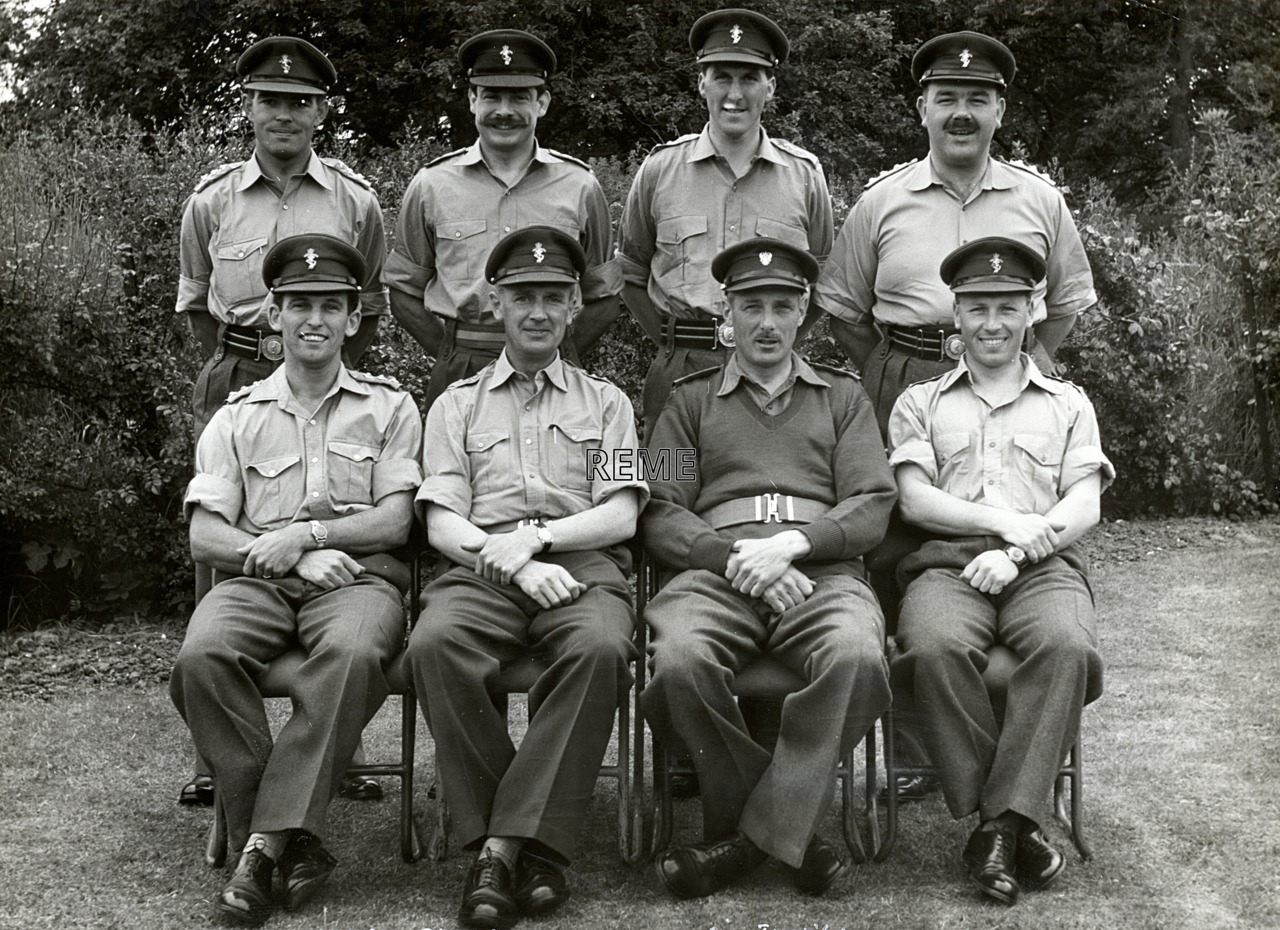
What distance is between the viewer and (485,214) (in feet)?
15.5

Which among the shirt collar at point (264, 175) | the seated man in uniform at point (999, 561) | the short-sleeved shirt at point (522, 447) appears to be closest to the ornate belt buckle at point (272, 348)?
the shirt collar at point (264, 175)

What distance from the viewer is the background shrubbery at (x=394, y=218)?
22.5 ft

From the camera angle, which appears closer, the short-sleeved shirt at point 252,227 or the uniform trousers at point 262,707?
the uniform trousers at point 262,707

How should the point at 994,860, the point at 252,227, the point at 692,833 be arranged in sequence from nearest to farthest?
1. the point at 994,860
2. the point at 692,833
3. the point at 252,227

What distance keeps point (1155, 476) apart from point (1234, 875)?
597cm

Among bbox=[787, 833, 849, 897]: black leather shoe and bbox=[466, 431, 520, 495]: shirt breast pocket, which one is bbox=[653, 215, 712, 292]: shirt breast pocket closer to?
bbox=[466, 431, 520, 495]: shirt breast pocket

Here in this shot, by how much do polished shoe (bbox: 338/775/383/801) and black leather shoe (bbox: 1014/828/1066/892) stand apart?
81.6 inches

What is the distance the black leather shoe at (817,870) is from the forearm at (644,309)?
1974 millimetres

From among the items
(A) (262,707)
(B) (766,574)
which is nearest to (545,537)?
(B) (766,574)

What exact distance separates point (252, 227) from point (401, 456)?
1.13 metres

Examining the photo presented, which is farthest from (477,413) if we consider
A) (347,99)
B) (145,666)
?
(347,99)

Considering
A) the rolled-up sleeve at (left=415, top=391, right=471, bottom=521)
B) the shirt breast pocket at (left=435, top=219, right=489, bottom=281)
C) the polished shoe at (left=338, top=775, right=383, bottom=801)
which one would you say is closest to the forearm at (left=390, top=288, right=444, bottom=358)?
the shirt breast pocket at (left=435, top=219, right=489, bottom=281)

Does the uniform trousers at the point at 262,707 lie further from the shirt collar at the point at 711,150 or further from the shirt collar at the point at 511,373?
the shirt collar at the point at 711,150

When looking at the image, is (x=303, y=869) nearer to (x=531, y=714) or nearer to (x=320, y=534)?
(x=531, y=714)
